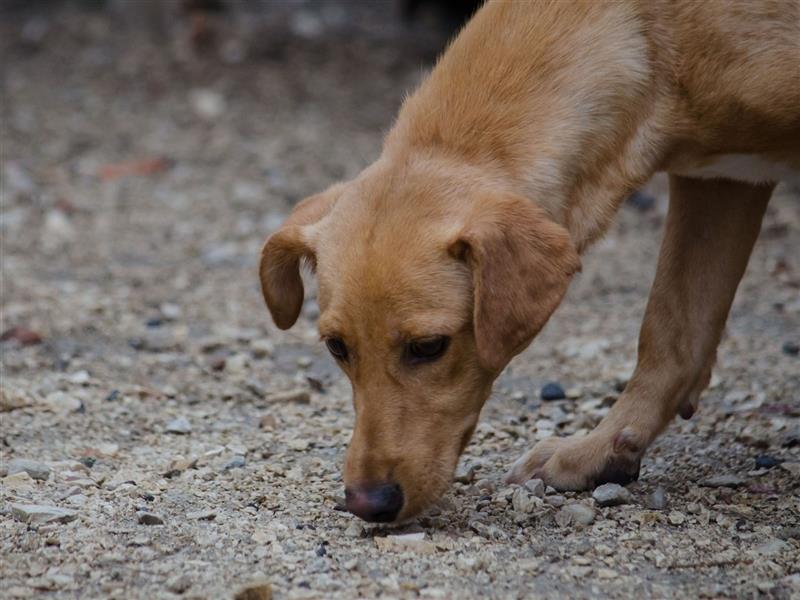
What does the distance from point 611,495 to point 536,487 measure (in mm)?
246

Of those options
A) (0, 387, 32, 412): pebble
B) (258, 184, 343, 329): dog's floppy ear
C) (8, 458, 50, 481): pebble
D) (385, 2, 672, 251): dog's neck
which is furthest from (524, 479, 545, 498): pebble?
(0, 387, 32, 412): pebble

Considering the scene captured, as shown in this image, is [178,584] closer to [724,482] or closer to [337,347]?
[337,347]

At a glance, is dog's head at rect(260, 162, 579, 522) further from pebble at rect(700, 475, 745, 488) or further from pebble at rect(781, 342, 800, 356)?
pebble at rect(781, 342, 800, 356)

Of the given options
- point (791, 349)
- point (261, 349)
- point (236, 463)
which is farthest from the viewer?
point (261, 349)

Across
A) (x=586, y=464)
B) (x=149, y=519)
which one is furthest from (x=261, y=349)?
(x=149, y=519)

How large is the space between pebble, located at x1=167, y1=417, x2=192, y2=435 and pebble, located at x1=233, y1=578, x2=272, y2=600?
1773 millimetres

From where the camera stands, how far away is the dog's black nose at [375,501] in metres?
3.77

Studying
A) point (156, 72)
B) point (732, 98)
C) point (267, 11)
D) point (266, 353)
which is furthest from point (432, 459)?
point (267, 11)

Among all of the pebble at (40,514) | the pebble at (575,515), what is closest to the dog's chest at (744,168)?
the pebble at (575,515)

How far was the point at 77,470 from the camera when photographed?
4.50 metres

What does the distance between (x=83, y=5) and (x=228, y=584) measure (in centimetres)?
1139

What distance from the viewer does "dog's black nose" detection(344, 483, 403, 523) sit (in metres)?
3.77

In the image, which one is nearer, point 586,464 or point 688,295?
point 586,464

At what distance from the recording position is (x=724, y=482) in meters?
4.47
